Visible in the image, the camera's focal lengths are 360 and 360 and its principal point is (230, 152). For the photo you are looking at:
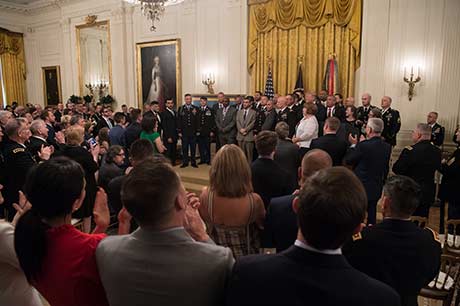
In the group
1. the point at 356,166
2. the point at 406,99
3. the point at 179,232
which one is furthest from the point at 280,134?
the point at 406,99

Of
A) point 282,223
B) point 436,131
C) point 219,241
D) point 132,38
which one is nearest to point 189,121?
point 132,38

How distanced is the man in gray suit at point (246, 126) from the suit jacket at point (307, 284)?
22.7 ft

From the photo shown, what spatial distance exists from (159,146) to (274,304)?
14.7ft

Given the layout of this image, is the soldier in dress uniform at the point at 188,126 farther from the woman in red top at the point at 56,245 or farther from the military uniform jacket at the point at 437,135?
the woman in red top at the point at 56,245

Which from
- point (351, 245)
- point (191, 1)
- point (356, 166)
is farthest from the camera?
point (191, 1)

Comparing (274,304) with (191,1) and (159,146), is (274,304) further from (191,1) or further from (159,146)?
(191,1)

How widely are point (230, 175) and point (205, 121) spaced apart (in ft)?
21.5

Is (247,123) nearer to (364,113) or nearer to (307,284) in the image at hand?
(364,113)

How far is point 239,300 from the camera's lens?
3.71ft

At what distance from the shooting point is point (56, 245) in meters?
1.39

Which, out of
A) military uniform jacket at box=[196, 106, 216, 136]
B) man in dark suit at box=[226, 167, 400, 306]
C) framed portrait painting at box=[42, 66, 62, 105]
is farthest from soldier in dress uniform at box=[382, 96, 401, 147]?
framed portrait painting at box=[42, 66, 62, 105]

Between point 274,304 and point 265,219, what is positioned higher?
point 274,304

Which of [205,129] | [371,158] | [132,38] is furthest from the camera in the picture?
[132,38]

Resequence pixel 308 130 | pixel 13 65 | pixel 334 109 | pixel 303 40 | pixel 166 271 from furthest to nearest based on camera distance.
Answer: pixel 13 65, pixel 303 40, pixel 334 109, pixel 308 130, pixel 166 271
